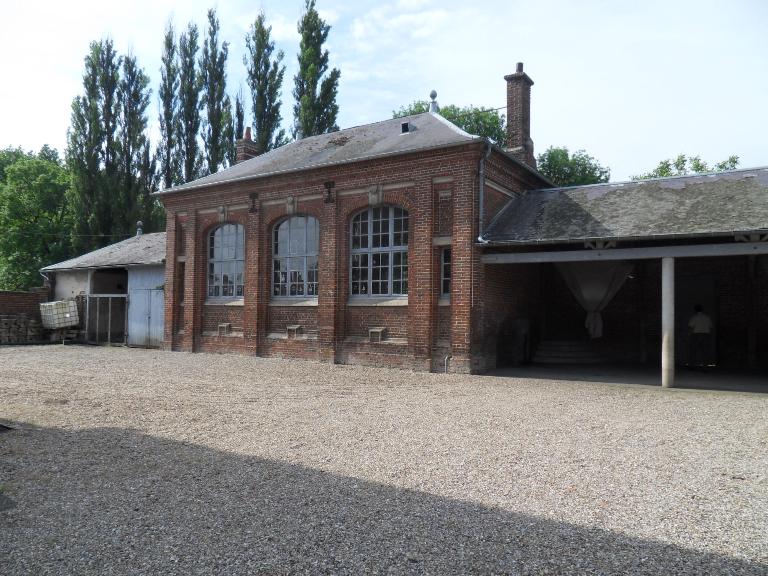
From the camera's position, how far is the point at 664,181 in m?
13.3

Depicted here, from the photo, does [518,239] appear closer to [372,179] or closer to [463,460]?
[372,179]

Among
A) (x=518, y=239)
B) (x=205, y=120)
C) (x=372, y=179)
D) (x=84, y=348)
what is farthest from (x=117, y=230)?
(x=518, y=239)

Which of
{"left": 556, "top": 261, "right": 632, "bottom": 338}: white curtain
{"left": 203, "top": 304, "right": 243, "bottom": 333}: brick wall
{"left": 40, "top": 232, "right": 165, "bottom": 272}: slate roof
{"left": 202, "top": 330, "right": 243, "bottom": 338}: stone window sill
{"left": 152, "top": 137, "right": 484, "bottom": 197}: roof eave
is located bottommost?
{"left": 202, "top": 330, "right": 243, "bottom": 338}: stone window sill

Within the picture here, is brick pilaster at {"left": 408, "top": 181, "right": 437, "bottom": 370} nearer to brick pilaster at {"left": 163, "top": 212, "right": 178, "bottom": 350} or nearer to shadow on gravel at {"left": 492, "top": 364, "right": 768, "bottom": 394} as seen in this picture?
shadow on gravel at {"left": 492, "top": 364, "right": 768, "bottom": 394}

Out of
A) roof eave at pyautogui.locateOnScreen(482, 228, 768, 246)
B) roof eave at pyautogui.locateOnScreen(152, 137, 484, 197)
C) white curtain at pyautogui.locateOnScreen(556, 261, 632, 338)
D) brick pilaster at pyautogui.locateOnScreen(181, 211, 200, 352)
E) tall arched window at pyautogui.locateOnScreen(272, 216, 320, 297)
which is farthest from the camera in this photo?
brick pilaster at pyautogui.locateOnScreen(181, 211, 200, 352)

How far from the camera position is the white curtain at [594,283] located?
14406mm

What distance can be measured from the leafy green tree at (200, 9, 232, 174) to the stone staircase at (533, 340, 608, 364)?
2254cm

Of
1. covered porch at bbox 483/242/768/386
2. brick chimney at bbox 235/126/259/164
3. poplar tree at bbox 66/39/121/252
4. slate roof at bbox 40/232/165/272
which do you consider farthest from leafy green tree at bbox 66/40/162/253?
covered porch at bbox 483/242/768/386

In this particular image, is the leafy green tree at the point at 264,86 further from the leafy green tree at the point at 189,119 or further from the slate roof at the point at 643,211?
the slate roof at the point at 643,211

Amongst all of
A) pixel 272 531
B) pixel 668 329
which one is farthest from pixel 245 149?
pixel 272 531

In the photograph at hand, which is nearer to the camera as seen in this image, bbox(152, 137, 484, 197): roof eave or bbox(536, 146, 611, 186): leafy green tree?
bbox(152, 137, 484, 197): roof eave

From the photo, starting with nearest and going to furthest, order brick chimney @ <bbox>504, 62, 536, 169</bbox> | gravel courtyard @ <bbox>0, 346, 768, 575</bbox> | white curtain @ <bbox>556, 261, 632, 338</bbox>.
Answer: gravel courtyard @ <bbox>0, 346, 768, 575</bbox>, white curtain @ <bbox>556, 261, 632, 338</bbox>, brick chimney @ <bbox>504, 62, 536, 169</bbox>

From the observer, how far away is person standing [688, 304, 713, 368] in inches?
524

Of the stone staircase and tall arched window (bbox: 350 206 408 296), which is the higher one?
tall arched window (bbox: 350 206 408 296)
